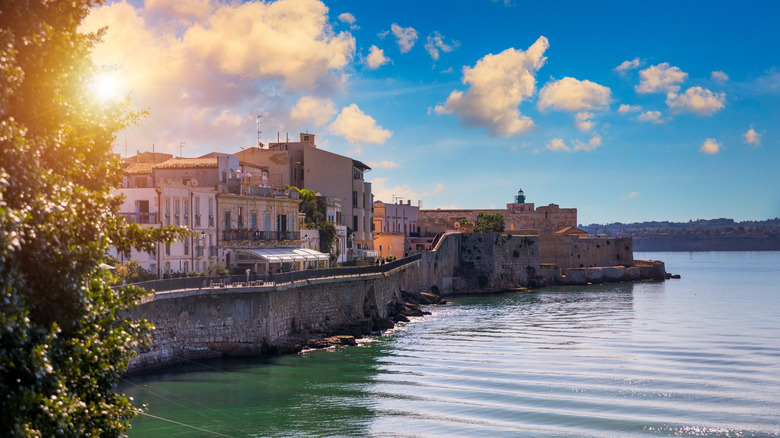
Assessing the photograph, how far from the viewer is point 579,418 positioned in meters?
23.2

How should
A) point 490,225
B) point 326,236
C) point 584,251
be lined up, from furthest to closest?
point 584,251 < point 490,225 < point 326,236

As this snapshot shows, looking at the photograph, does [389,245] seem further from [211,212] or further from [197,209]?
[197,209]

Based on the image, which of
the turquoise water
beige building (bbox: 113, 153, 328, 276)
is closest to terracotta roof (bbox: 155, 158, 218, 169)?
beige building (bbox: 113, 153, 328, 276)

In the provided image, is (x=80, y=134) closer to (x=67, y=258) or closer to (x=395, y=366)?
(x=67, y=258)

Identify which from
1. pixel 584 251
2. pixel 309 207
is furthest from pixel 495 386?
pixel 584 251

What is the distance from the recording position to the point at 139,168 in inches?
1774

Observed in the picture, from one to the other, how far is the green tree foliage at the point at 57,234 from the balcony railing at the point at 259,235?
3166cm

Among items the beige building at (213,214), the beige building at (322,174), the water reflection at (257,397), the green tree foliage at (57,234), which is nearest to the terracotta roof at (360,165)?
the beige building at (322,174)

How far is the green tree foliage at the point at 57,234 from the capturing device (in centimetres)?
887

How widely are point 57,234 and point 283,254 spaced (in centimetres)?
3558

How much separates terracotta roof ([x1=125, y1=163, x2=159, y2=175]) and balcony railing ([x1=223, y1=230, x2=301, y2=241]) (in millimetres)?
6033

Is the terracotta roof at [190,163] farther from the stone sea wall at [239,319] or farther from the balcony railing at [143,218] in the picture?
the stone sea wall at [239,319]

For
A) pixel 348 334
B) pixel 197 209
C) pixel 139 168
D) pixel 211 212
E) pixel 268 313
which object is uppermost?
pixel 139 168

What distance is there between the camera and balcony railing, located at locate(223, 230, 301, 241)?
43.1 m
